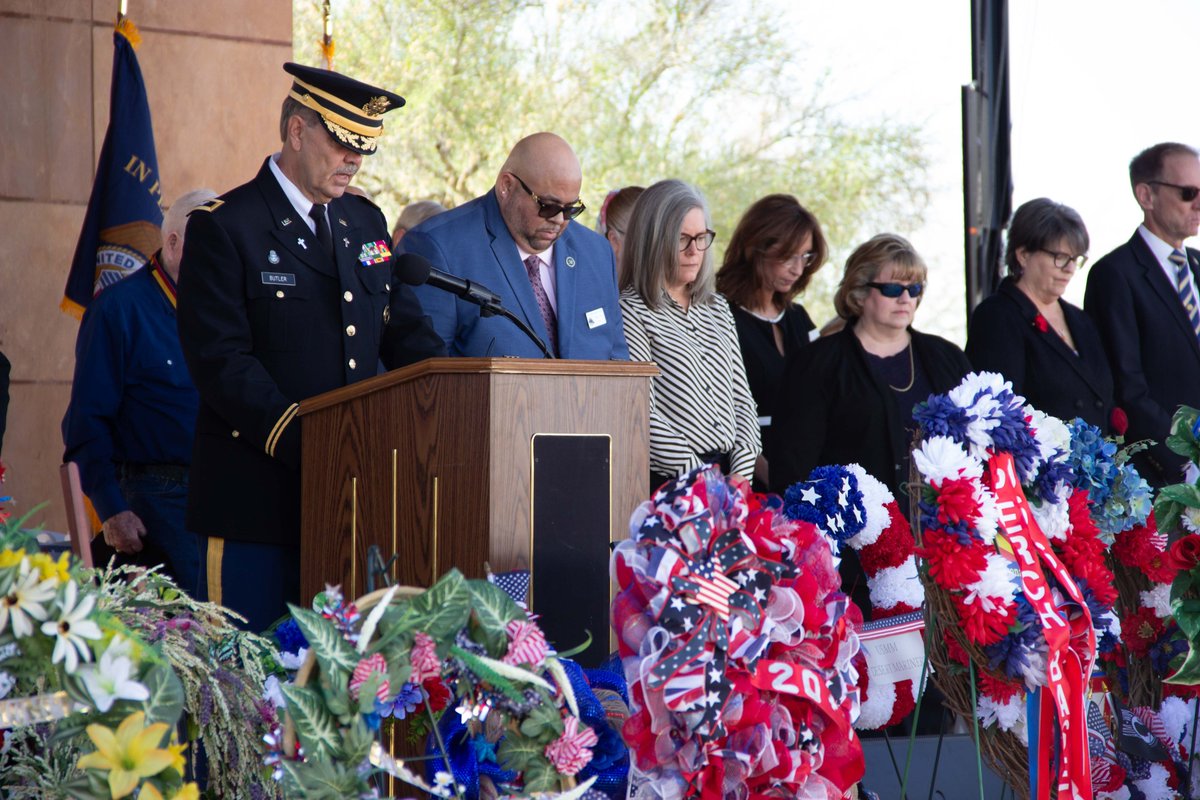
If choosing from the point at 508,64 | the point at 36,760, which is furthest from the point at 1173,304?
the point at 508,64

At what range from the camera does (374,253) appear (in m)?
3.30

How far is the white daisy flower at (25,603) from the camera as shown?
1492mm

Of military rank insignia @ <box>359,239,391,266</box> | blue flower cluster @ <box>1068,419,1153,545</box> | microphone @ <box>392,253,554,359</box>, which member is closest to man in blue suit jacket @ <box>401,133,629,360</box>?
military rank insignia @ <box>359,239,391,266</box>

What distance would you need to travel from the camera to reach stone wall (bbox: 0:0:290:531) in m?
5.53

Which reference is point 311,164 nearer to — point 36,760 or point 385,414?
point 385,414

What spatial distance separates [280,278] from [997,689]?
1690 mm

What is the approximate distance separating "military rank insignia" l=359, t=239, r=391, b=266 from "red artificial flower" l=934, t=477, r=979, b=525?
1454 mm

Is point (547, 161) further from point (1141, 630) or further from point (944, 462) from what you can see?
point (1141, 630)

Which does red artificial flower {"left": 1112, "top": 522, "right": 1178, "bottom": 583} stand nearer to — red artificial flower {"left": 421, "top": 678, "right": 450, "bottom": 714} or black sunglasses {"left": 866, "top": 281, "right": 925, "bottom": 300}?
black sunglasses {"left": 866, "top": 281, "right": 925, "bottom": 300}

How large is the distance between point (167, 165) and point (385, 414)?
353cm

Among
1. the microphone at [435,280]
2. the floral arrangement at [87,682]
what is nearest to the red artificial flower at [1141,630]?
the microphone at [435,280]

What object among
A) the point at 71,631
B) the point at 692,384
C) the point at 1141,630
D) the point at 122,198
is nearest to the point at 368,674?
the point at 71,631

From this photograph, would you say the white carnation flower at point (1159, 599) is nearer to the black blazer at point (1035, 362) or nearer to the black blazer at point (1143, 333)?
the black blazer at point (1035, 362)

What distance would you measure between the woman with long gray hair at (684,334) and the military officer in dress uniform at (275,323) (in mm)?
905
